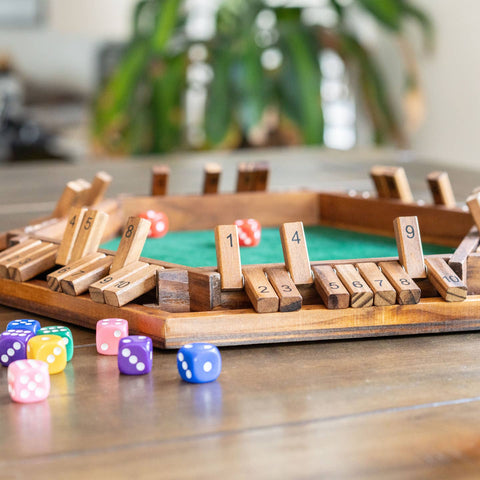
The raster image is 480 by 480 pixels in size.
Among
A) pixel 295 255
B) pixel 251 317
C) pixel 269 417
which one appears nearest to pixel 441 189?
pixel 295 255

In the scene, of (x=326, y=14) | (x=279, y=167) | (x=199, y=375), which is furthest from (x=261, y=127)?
(x=199, y=375)

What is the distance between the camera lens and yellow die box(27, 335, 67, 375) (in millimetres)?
898

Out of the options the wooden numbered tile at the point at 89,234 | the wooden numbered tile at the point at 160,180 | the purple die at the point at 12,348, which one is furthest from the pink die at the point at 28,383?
the wooden numbered tile at the point at 160,180

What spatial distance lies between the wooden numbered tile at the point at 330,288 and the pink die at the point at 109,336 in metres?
0.25

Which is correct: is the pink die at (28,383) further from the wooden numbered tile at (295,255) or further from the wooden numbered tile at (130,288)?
the wooden numbered tile at (295,255)

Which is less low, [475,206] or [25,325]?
[475,206]

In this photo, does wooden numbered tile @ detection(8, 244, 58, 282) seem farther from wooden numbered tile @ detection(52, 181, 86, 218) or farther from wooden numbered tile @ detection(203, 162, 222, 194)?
wooden numbered tile @ detection(203, 162, 222, 194)

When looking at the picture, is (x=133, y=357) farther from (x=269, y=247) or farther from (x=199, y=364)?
(x=269, y=247)

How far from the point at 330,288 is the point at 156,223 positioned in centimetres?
55

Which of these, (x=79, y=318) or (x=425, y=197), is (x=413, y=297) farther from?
(x=425, y=197)

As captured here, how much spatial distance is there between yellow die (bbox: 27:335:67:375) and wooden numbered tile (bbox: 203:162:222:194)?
781 mm

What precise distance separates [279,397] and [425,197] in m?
1.48

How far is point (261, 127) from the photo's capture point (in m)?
5.65

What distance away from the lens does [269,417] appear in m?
0.76
